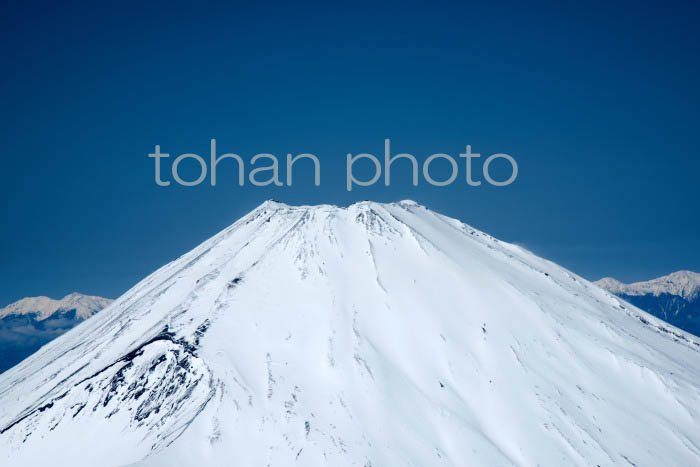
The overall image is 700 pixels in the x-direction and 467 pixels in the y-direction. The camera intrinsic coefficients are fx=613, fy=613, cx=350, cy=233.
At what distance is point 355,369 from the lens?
86.0 meters

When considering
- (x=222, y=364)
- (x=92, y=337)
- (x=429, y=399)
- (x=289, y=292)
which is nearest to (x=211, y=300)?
(x=289, y=292)

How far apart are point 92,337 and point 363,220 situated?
182 feet

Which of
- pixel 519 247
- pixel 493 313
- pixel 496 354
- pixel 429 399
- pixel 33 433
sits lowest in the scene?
pixel 33 433

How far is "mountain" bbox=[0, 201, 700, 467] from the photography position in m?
75.2

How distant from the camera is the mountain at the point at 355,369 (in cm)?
7525

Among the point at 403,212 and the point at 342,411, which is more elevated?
the point at 403,212

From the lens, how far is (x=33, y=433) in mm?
80000

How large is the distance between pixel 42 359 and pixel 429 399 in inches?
3161

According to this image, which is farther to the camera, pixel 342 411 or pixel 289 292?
pixel 289 292

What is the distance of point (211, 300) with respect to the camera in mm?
101125

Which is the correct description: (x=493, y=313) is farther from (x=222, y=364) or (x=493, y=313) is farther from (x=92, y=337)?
(x=92, y=337)

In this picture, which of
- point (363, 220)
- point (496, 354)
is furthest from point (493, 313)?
point (363, 220)

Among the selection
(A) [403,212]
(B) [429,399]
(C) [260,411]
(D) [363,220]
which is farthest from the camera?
(A) [403,212]

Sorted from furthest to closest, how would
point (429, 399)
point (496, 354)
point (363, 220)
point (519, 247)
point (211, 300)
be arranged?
point (519, 247) < point (363, 220) < point (211, 300) < point (496, 354) < point (429, 399)
